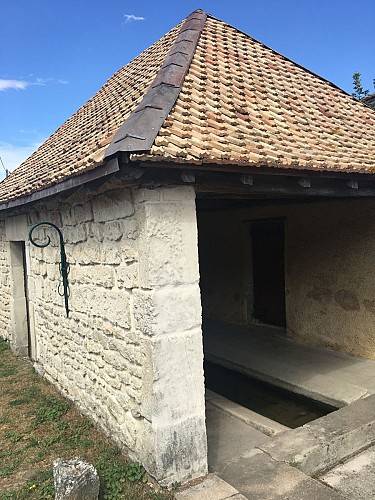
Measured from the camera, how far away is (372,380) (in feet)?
17.1

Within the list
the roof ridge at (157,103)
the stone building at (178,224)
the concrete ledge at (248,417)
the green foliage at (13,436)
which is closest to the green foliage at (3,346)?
the stone building at (178,224)

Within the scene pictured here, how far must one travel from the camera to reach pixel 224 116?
3949 mm

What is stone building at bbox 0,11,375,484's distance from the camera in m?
3.11

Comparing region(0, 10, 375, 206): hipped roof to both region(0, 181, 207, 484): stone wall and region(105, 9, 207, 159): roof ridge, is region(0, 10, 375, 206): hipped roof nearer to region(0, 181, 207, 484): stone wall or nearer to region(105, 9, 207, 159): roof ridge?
region(105, 9, 207, 159): roof ridge

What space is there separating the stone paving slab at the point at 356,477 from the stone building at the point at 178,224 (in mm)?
1109

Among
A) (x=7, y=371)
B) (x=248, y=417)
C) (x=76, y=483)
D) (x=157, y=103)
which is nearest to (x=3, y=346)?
(x=7, y=371)

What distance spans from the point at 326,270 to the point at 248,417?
9.86 ft

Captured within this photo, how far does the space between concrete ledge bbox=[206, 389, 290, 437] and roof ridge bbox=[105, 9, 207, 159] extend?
2924mm

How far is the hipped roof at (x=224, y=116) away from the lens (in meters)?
3.08

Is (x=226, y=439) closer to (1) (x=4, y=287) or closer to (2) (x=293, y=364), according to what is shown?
(2) (x=293, y=364)

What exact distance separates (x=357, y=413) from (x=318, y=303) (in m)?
2.59

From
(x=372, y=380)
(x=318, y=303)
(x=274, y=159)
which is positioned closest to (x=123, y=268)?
(x=274, y=159)

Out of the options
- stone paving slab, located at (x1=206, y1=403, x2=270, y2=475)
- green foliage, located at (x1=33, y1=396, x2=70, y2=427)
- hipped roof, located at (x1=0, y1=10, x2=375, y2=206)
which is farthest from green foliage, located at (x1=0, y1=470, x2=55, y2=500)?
hipped roof, located at (x1=0, y1=10, x2=375, y2=206)

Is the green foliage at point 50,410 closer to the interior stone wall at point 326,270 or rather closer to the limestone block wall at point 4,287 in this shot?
the limestone block wall at point 4,287
